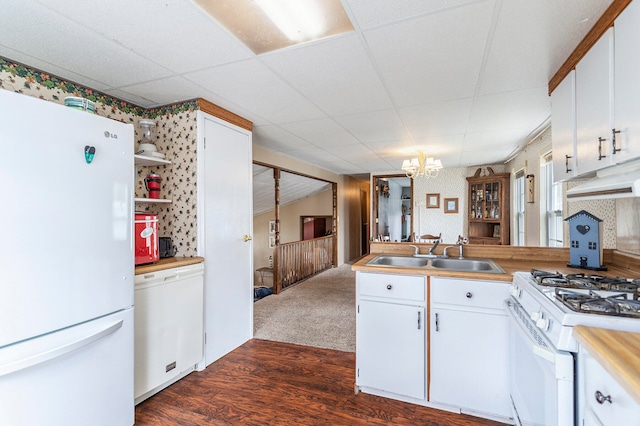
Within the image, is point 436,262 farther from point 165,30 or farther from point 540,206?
point 165,30

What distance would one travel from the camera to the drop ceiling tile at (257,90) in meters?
1.96

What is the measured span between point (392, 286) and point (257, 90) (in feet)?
5.89

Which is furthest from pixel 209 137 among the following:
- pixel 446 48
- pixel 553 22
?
pixel 553 22

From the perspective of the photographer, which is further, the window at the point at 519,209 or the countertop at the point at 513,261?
the window at the point at 519,209

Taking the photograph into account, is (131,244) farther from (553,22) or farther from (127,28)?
(553,22)

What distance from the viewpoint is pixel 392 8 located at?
1.35m

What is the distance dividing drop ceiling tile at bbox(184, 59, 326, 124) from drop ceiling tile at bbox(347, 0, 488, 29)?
0.76m

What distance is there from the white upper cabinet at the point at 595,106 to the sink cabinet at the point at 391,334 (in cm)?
115

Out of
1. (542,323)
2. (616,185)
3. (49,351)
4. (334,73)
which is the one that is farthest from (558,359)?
(49,351)

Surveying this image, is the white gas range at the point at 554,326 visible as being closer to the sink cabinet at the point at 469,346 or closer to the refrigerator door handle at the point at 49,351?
the sink cabinet at the point at 469,346

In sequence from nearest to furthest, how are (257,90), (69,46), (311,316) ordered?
(69,46), (257,90), (311,316)

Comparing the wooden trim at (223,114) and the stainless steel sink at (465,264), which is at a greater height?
the wooden trim at (223,114)

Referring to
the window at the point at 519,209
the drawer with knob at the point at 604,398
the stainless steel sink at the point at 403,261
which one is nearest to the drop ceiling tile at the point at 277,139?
the stainless steel sink at the point at 403,261

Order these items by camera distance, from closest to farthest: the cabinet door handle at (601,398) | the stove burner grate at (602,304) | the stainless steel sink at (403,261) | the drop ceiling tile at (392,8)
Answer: the cabinet door handle at (601,398)
the stove burner grate at (602,304)
the drop ceiling tile at (392,8)
the stainless steel sink at (403,261)
